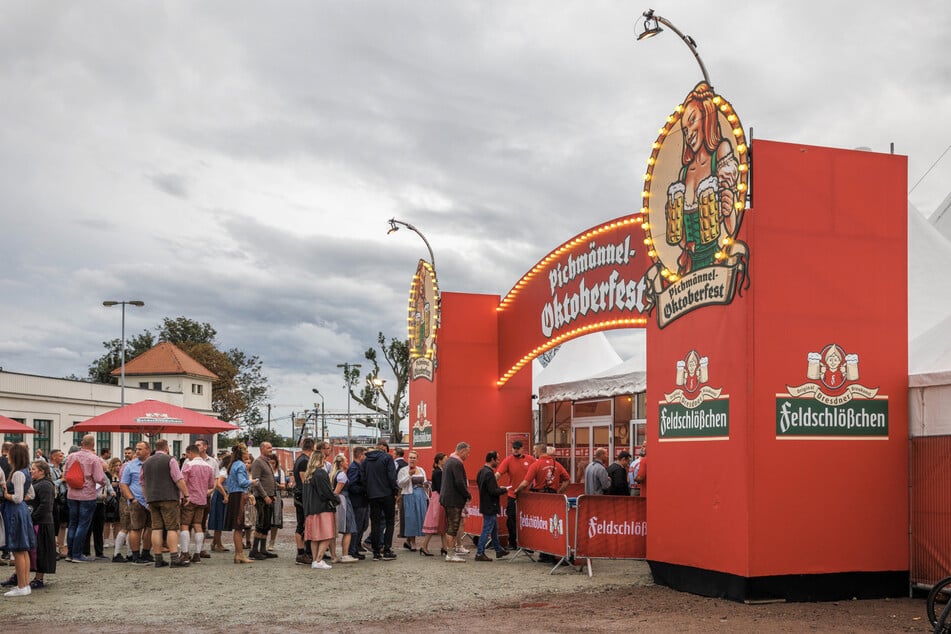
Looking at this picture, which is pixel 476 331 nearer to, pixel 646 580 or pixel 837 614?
pixel 646 580

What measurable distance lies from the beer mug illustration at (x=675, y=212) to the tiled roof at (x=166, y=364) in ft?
186

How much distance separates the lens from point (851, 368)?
35.7ft

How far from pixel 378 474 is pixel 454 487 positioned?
1.18 meters

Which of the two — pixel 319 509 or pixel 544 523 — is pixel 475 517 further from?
pixel 319 509

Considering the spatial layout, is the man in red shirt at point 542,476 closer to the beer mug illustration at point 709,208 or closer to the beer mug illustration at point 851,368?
the beer mug illustration at point 709,208

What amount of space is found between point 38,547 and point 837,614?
8879mm

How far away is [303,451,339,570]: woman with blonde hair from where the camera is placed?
1366 cm

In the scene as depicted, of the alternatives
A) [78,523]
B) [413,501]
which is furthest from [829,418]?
[78,523]

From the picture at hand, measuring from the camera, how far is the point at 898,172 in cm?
1130

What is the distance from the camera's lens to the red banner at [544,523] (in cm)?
1337

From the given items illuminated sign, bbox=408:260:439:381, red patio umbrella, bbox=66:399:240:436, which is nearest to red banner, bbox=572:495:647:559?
illuminated sign, bbox=408:260:439:381

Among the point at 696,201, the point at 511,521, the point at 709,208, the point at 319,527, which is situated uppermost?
the point at 696,201

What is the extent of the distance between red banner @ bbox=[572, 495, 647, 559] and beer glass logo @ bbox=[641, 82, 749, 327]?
2.51m

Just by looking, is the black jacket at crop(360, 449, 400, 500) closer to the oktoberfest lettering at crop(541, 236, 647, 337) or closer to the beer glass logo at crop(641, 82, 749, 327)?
the oktoberfest lettering at crop(541, 236, 647, 337)
